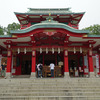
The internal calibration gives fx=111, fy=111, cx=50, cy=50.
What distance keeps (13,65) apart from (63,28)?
7986 mm

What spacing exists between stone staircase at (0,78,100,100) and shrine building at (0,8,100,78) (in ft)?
9.44

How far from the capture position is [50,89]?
26.5 feet

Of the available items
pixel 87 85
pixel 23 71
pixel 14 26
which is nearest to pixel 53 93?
pixel 87 85

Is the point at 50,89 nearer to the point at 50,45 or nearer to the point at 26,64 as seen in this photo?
the point at 50,45

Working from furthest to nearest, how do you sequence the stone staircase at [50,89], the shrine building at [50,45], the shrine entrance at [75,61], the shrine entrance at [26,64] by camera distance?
the shrine entrance at [26,64] → the shrine entrance at [75,61] → the shrine building at [50,45] → the stone staircase at [50,89]

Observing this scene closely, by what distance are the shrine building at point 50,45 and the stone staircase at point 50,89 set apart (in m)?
2.88

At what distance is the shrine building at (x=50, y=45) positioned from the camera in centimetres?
1140

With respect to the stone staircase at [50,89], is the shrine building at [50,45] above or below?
above

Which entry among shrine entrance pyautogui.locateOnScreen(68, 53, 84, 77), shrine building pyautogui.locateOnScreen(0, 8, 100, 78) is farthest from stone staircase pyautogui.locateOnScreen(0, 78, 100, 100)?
shrine entrance pyautogui.locateOnScreen(68, 53, 84, 77)

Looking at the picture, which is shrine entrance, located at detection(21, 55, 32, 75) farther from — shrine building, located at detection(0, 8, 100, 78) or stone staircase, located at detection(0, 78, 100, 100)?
stone staircase, located at detection(0, 78, 100, 100)

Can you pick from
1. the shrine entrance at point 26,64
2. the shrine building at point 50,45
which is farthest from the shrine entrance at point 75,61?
the shrine entrance at point 26,64

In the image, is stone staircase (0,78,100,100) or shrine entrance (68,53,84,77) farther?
shrine entrance (68,53,84,77)

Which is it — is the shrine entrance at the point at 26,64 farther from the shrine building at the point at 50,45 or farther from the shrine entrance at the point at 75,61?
the shrine entrance at the point at 75,61

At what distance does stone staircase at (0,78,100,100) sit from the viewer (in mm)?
7166
